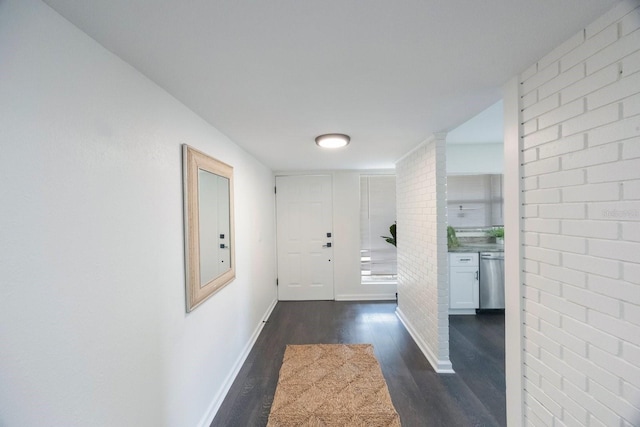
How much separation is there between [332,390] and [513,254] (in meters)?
1.74

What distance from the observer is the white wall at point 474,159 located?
12.5 feet

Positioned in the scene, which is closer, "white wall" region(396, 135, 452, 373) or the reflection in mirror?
the reflection in mirror

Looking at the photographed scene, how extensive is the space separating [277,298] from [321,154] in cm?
266

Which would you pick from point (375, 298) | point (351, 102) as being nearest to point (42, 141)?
point (351, 102)

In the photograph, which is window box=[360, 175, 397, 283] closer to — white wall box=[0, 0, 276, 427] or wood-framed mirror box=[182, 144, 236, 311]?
wood-framed mirror box=[182, 144, 236, 311]

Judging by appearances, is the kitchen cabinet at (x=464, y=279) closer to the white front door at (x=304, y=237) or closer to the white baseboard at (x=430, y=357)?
the white baseboard at (x=430, y=357)

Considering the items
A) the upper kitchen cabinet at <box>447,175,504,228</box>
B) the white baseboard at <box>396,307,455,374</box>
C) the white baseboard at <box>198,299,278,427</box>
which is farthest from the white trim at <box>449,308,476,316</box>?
the white baseboard at <box>198,299,278,427</box>

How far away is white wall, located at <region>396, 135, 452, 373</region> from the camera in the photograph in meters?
2.47

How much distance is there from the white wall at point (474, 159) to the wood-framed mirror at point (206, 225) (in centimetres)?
318

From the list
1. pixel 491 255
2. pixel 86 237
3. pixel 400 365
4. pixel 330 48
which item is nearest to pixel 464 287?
pixel 491 255

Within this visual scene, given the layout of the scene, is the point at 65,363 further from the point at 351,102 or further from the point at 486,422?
the point at 486,422

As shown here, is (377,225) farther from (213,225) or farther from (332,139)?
(213,225)

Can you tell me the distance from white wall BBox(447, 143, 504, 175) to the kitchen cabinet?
4.02ft

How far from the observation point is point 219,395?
206cm
